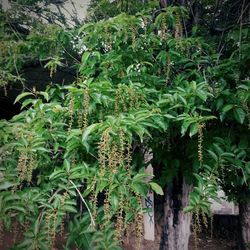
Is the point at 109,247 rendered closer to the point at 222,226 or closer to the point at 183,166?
the point at 183,166

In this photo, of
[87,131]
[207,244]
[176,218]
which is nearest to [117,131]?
[87,131]

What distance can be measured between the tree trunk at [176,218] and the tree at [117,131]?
32.7 inches

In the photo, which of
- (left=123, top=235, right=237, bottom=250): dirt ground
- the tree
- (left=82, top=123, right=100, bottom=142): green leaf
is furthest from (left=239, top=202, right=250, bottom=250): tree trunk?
(left=82, top=123, right=100, bottom=142): green leaf

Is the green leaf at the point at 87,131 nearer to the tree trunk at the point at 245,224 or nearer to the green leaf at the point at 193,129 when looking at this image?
the green leaf at the point at 193,129

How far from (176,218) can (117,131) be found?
2.36 meters

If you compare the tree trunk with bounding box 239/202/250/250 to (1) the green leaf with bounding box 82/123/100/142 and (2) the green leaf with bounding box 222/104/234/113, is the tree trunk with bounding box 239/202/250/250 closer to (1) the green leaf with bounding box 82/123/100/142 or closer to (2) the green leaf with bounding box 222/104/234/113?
(2) the green leaf with bounding box 222/104/234/113

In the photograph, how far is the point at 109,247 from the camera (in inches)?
61.6

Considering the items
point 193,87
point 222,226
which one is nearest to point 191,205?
point 193,87

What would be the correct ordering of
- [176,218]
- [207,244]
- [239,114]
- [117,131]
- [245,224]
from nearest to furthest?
[117,131] → [239,114] → [176,218] → [245,224] → [207,244]

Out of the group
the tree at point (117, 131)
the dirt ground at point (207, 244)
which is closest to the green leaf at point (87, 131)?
the tree at point (117, 131)

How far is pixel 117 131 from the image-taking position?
156 cm

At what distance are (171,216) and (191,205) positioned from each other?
1.90 meters

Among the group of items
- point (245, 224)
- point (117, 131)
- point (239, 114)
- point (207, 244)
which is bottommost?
point (207, 244)

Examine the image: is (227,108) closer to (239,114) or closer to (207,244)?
(239,114)
